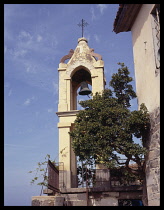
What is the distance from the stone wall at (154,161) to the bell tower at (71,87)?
4045 mm

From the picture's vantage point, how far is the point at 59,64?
12.9 meters

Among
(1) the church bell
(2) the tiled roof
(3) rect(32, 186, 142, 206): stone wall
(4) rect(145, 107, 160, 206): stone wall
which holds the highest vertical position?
(2) the tiled roof

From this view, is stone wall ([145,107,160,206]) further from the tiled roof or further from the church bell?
the church bell

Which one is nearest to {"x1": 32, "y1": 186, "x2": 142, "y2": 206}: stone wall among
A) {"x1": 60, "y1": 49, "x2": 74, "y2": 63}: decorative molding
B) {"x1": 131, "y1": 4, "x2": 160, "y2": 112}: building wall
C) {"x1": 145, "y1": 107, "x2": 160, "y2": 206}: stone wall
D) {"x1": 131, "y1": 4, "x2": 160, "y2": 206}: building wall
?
{"x1": 131, "y1": 4, "x2": 160, "y2": 206}: building wall

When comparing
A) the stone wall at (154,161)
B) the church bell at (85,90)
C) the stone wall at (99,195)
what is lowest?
the stone wall at (99,195)

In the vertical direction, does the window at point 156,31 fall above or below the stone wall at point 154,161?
above

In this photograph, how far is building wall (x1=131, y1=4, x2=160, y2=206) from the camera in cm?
714

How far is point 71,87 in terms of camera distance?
12.8m

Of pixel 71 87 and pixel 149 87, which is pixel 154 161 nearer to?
pixel 149 87

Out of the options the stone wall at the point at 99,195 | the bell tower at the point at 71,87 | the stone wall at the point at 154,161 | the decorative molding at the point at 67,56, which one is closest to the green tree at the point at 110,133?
the stone wall at the point at 154,161

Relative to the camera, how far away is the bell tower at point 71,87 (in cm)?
1119

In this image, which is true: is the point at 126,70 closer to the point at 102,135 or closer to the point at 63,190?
the point at 102,135

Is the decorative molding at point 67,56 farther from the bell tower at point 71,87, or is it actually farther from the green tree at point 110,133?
the green tree at point 110,133
